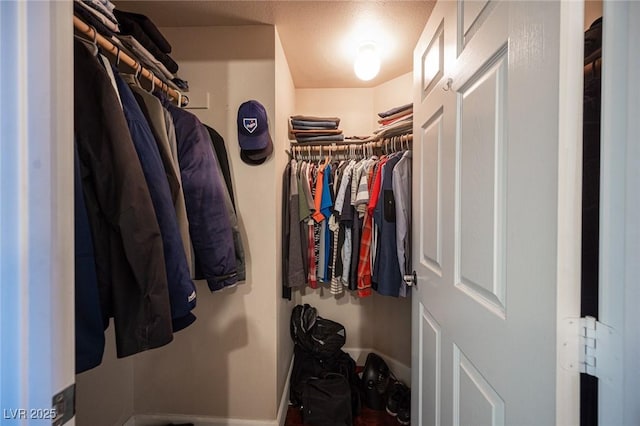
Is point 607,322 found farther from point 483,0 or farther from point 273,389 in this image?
point 273,389

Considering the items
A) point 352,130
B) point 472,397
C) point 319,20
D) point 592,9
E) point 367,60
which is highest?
point 319,20

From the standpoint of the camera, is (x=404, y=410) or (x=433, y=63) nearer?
(x=433, y=63)

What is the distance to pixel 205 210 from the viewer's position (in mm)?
903

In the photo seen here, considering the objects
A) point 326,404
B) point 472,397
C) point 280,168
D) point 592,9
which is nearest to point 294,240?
point 280,168

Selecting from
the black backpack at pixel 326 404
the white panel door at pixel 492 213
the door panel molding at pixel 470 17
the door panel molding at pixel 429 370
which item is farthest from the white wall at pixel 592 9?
the black backpack at pixel 326 404

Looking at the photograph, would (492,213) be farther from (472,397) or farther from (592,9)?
(472,397)

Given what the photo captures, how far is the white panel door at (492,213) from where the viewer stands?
0.42 meters

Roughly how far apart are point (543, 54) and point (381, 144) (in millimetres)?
1195

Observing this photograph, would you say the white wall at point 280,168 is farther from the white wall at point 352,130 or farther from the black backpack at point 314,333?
the white wall at point 352,130

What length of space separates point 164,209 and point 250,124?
684 millimetres

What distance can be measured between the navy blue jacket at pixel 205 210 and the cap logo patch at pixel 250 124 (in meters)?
0.29

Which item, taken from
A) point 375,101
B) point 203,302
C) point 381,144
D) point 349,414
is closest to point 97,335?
point 203,302

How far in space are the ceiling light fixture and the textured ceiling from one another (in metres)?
0.06

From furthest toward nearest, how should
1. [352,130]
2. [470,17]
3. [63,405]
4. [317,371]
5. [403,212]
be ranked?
1. [352,130]
2. [317,371]
3. [403,212]
4. [470,17]
5. [63,405]
